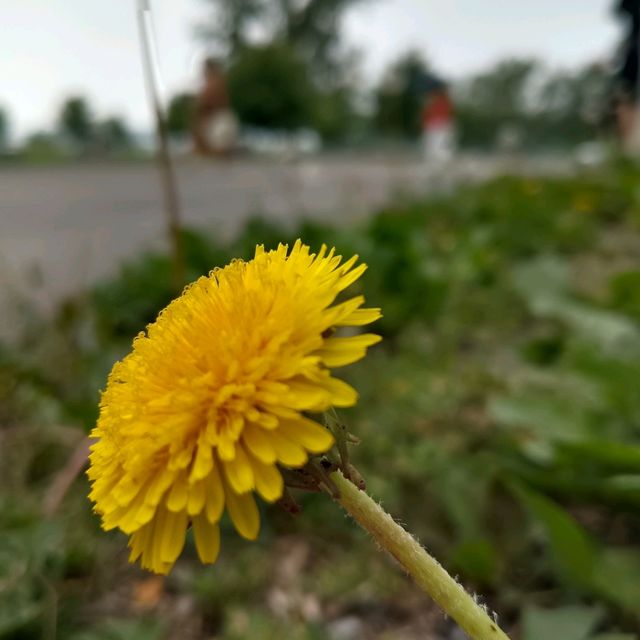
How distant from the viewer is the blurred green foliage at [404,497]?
4.11 ft

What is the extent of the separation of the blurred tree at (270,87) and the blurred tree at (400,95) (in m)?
4.93

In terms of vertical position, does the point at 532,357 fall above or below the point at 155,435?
below

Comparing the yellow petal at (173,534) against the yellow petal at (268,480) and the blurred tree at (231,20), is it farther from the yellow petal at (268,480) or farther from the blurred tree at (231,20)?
the blurred tree at (231,20)

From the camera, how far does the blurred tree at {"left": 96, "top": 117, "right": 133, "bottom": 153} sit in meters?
22.5

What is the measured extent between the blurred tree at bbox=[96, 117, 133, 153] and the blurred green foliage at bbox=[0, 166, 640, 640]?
2023 centimetres

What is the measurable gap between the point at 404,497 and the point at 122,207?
5.48 m

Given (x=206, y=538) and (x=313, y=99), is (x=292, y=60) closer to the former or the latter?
(x=313, y=99)

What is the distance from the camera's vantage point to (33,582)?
137cm

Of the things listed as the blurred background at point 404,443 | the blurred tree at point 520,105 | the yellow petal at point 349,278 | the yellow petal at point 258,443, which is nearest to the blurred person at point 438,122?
the blurred background at point 404,443

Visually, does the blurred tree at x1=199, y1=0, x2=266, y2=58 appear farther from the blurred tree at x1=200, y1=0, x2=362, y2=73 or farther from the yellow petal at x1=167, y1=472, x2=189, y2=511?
the yellow petal at x1=167, y1=472, x2=189, y2=511

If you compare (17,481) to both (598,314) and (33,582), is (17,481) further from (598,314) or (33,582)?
(598,314)

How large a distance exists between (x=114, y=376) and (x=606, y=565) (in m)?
0.93

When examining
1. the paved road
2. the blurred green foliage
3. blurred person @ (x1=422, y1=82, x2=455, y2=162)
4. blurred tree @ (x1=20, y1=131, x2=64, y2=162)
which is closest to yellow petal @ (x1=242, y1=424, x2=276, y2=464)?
the blurred green foliage

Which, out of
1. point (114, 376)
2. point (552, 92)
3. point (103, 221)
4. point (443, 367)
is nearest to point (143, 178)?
point (103, 221)
